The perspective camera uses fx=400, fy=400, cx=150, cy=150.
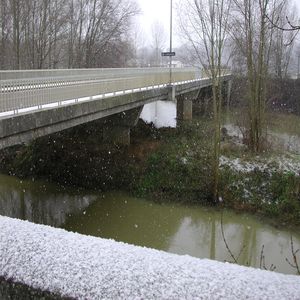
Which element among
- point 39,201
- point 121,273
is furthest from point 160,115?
point 121,273

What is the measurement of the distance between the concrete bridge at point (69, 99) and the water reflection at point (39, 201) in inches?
155

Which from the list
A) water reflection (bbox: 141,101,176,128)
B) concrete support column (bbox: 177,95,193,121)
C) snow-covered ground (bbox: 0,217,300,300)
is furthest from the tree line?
Result: snow-covered ground (bbox: 0,217,300,300)

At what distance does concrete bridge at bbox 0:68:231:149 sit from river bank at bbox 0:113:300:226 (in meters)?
1.55

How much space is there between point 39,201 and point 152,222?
4.99 m

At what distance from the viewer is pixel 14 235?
4137 mm

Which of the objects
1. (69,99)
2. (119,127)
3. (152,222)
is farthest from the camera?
(119,127)

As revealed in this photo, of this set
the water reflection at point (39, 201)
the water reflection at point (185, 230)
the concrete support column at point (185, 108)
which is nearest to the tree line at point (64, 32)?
the concrete support column at point (185, 108)

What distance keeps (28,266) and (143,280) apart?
3.57 feet

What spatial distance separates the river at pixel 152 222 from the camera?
12.4 meters

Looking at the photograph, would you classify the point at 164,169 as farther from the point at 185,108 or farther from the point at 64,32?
the point at 64,32

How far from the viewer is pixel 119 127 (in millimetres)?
21000

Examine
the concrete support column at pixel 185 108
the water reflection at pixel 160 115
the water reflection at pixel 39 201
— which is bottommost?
the water reflection at pixel 39 201

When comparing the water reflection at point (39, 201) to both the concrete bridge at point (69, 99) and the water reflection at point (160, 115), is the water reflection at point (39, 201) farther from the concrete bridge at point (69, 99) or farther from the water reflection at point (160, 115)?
the water reflection at point (160, 115)

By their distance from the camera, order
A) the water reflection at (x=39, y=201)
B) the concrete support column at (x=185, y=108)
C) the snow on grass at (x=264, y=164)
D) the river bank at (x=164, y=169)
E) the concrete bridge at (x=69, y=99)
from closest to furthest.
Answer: the concrete bridge at (x=69, y=99) < the water reflection at (x=39, y=201) < the river bank at (x=164, y=169) < the snow on grass at (x=264, y=164) < the concrete support column at (x=185, y=108)
